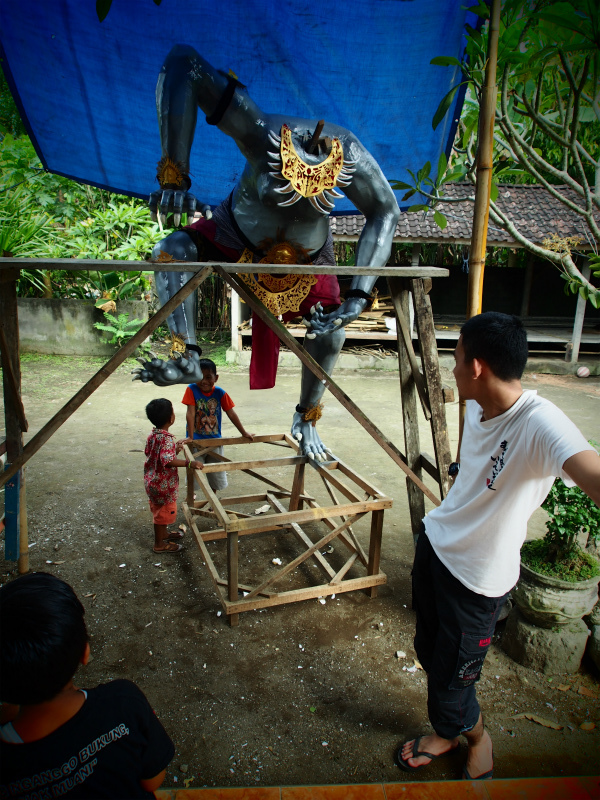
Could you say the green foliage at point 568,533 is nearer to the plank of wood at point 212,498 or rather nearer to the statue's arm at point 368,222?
the statue's arm at point 368,222

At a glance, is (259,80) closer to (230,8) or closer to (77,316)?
(230,8)

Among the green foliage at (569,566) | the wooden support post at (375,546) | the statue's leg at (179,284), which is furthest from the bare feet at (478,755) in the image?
the statue's leg at (179,284)

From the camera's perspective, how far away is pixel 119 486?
4.29 meters

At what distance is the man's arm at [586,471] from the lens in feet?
3.64

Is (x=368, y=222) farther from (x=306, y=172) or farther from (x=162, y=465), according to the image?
(x=162, y=465)

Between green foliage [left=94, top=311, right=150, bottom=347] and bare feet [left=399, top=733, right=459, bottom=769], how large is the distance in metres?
8.35

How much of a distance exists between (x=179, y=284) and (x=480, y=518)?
1.72m

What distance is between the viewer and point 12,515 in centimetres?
283

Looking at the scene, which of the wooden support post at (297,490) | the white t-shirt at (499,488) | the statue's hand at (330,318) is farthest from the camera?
the wooden support post at (297,490)

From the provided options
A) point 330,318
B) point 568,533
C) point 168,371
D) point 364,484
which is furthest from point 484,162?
point 364,484

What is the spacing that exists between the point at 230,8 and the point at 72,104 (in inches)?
40.0

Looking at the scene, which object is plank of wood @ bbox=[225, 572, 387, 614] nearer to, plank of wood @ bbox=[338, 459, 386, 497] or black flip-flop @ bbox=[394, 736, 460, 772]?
plank of wood @ bbox=[338, 459, 386, 497]

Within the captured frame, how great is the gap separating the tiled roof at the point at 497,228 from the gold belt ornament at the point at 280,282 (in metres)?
6.29

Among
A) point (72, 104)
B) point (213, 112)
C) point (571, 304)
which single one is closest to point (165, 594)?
point (213, 112)
